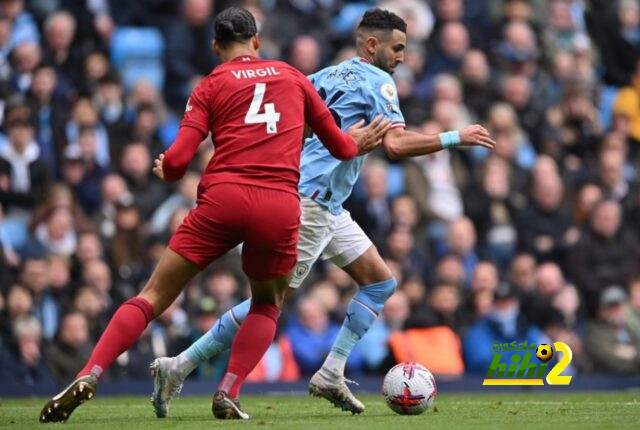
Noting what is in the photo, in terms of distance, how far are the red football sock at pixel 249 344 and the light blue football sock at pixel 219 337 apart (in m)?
0.54

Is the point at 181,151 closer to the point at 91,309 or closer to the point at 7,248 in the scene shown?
the point at 91,309

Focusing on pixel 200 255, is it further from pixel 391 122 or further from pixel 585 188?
pixel 585 188

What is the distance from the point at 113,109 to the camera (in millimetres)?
15305

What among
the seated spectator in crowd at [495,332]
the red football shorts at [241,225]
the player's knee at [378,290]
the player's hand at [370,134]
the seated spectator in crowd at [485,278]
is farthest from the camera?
the seated spectator in crowd at [485,278]

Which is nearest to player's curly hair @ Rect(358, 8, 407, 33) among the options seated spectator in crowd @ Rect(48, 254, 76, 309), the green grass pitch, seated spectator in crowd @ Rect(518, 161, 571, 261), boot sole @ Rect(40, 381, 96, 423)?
the green grass pitch

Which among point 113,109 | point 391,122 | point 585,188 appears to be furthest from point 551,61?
point 391,122

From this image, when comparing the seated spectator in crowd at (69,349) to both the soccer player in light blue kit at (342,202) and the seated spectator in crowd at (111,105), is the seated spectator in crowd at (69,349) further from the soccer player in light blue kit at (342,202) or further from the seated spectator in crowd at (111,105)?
the soccer player in light blue kit at (342,202)

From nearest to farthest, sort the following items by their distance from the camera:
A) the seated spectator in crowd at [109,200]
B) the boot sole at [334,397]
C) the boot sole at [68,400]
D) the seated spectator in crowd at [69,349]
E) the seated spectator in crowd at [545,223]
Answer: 1. the boot sole at [68,400]
2. the boot sole at [334,397]
3. the seated spectator in crowd at [69,349]
4. the seated spectator in crowd at [109,200]
5. the seated spectator in crowd at [545,223]

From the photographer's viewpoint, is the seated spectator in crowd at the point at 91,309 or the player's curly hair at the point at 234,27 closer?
the player's curly hair at the point at 234,27

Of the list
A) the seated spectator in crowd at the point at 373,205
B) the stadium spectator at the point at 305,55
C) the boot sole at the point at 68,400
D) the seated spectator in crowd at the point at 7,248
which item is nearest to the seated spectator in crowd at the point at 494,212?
the seated spectator in crowd at the point at 373,205

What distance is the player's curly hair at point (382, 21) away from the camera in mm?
9828

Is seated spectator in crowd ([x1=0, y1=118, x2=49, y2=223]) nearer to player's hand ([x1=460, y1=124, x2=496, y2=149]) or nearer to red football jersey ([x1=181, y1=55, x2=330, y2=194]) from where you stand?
red football jersey ([x1=181, y1=55, x2=330, y2=194])

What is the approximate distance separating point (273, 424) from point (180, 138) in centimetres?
176

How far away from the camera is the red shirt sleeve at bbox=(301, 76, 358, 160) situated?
28.6 feet
